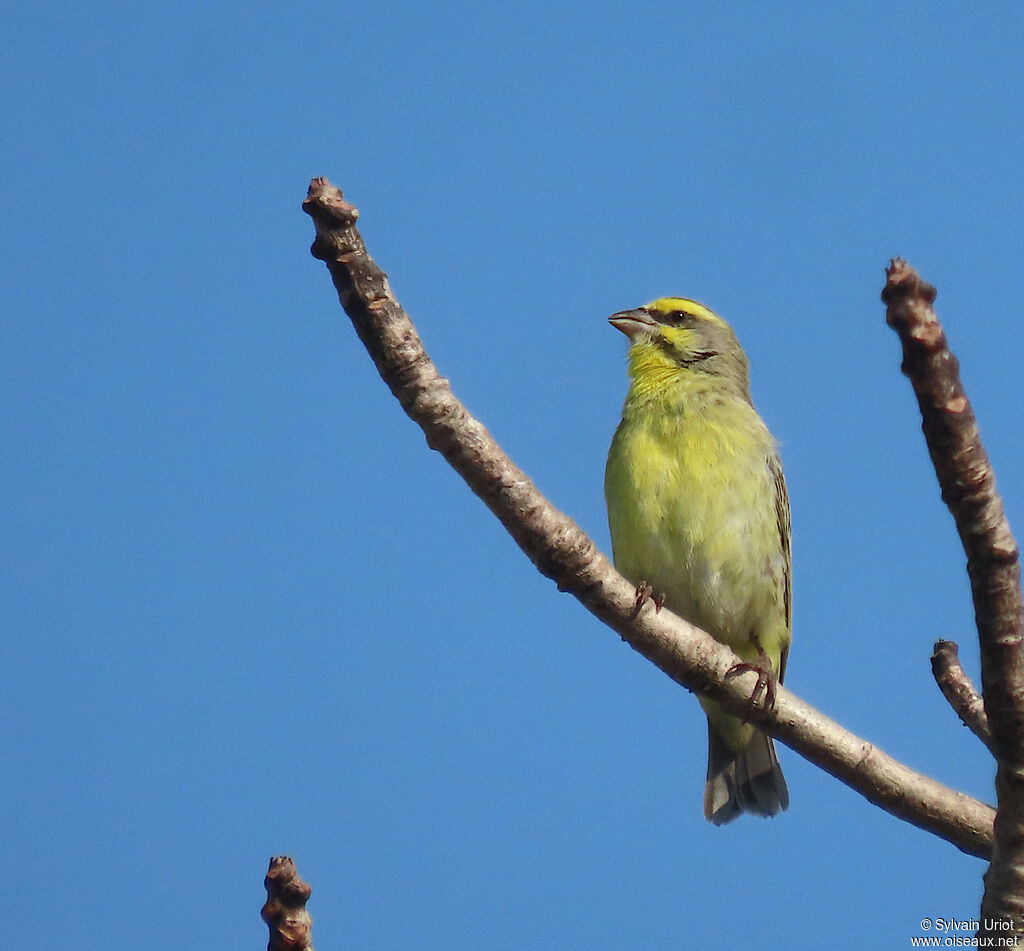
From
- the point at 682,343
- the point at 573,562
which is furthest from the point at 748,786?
the point at 573,562

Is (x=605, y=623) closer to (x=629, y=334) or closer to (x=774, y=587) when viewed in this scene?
(x=774, y=587)

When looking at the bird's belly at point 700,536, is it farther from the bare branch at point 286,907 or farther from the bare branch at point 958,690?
the bare branch at point 286,907

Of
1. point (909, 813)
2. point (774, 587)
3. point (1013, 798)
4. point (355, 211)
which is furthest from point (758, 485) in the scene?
point (355, 211)

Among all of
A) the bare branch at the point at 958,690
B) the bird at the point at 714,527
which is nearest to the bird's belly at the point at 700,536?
the bird at the point at 714,527

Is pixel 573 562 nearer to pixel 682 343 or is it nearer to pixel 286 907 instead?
pixel 286 907

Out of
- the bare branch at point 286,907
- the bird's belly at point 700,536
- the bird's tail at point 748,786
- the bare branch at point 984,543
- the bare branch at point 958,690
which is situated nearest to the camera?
the bare branch at point 984,543

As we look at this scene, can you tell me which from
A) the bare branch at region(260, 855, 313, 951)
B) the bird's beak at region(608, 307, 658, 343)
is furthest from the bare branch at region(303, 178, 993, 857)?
the bird's beak at region(608, 307, 658, 343)

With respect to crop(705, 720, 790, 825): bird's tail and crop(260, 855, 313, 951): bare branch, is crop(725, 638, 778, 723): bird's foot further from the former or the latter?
crop(260, 855, 313, 951): bare branch
